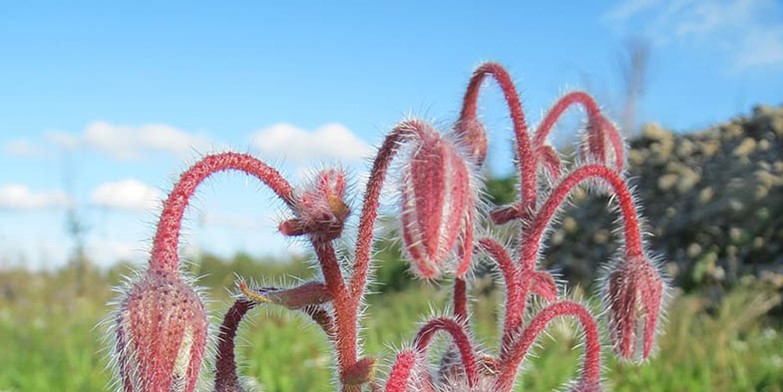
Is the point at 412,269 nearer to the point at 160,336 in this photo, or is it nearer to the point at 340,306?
the point at 340,306

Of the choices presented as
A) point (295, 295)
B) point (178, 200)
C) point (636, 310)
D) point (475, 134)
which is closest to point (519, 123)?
point (475, 134)

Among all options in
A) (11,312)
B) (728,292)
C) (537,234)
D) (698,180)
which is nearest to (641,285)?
(537,234)

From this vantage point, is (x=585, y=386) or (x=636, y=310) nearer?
(x=585, y=386)

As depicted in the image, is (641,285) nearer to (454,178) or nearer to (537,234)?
(537,234)

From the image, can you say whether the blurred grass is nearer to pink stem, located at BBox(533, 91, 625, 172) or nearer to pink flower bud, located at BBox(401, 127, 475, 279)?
pink stem, located at BBox(533, 91, 625, 172)

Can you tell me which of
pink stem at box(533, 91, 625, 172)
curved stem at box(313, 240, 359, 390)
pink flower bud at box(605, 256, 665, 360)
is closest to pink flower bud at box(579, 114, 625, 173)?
pink stem at box(533, 91, 625, 172)

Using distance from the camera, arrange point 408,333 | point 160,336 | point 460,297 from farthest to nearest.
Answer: point 408,333 → point 460,297 → point 160,336

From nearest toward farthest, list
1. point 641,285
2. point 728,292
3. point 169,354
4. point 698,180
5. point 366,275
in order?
1. point 169,354
2. point 366,275
3. point 641,285
4. point 728,292
5. point 698,180

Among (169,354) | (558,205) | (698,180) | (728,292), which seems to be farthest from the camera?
(698,180)
